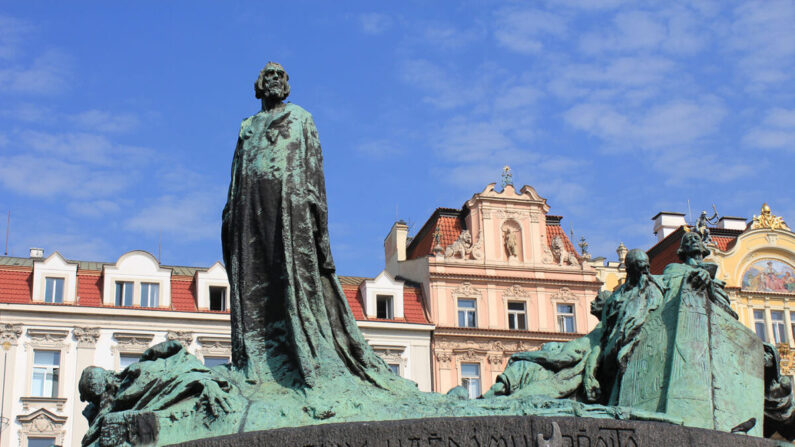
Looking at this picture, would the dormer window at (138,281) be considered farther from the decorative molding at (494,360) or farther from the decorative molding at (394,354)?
the decorative molding at (494,360)

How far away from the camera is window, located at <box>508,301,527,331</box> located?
37.5m

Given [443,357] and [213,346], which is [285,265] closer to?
[213,346]

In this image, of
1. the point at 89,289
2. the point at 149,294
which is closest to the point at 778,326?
the point at 149,294

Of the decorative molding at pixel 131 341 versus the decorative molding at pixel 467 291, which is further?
the decorative molding at pixel 467 291

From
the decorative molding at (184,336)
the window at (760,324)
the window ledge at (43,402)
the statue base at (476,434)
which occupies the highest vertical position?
the window at (760,324)

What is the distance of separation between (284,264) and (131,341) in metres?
27.2

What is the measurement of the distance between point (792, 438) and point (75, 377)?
26715mm

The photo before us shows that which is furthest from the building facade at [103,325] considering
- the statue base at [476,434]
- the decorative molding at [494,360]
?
the statue base at [476,434]

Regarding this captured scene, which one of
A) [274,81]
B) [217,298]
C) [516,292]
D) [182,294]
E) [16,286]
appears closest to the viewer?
[274,81]

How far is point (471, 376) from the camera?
36.2 metres

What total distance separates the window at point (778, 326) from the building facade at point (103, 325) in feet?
38.5

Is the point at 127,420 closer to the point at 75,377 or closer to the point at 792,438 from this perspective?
the point at 792,438

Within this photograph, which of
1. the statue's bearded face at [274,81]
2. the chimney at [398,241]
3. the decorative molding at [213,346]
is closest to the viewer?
the statue's bearded face at [274,81]

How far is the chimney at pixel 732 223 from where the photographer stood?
43.4 m
